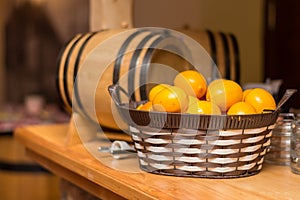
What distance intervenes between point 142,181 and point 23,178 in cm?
212

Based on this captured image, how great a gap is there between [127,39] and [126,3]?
1.48ft

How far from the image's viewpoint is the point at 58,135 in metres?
1.62

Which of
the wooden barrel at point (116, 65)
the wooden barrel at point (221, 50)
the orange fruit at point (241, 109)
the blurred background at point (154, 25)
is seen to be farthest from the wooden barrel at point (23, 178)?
the orange fruit at point (241, 109)

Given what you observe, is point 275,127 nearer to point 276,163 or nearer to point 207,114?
point 276,163

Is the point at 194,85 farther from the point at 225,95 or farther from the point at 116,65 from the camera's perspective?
the point at 116,65

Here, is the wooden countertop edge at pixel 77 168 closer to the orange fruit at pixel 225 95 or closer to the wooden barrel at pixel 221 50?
the orange fruit at pixel 225 95

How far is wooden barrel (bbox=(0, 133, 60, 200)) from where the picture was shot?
3.00 m

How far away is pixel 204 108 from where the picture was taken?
1.02m

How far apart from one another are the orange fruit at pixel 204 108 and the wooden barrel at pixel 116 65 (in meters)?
0.28

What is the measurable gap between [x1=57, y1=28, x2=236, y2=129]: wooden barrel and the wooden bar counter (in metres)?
0.12

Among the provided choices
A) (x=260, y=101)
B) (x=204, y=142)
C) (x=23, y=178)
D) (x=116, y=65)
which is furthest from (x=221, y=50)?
(x=23, y=178)

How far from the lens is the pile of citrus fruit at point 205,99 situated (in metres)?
1.03

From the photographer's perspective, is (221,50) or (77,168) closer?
(77,168)

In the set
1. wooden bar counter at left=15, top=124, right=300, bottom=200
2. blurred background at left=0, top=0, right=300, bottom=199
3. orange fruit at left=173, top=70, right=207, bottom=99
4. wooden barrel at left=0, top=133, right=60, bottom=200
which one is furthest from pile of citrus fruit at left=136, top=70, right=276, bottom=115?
wooden barrel at left=0, top=133, right=60, bottom=200
